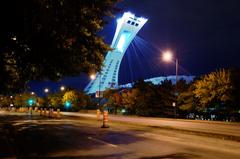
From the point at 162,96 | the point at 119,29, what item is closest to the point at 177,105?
the point at 162,96

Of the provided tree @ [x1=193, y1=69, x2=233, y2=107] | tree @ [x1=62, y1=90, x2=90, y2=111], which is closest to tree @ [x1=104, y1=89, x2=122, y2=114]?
tree @ [x1=62, y1=90, x2=90, y2=111]

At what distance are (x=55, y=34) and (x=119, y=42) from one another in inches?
5316

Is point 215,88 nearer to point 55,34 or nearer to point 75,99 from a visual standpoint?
point 55,34

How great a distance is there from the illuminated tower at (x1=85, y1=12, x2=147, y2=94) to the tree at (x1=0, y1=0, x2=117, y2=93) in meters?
124

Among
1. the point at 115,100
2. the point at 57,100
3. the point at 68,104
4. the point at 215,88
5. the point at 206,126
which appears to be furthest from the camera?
the point at 57,100

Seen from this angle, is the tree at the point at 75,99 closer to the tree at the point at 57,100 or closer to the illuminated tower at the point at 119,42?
the tree at the point at 57,100

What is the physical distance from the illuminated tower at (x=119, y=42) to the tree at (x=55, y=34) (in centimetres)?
12361

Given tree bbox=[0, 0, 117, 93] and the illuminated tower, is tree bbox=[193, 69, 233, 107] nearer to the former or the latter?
tree bbox=[0, 0, 117, 93]

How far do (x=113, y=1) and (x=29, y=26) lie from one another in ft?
13.0

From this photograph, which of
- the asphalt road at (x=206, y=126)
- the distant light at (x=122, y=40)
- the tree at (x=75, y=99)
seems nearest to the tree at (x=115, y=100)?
the tree at (x=75, y=99)

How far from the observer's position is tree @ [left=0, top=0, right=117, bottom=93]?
41.5 feet

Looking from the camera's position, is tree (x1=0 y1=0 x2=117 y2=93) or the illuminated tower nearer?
tree (x1=0 y1=0 x2=117 y2=93)

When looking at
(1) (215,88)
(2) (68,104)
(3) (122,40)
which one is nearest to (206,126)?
(1) (215,88)

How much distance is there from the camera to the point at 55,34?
1448cm
